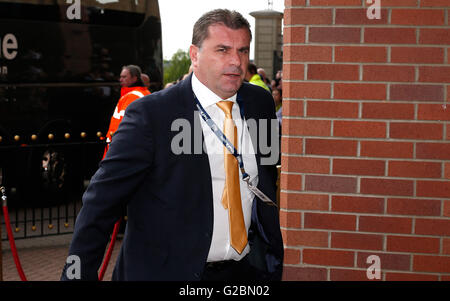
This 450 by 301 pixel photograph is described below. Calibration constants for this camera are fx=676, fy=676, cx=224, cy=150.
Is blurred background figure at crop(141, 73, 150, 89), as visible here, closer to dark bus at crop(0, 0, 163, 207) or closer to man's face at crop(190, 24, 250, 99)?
dark bus at crop(0, 0, 163, 207)

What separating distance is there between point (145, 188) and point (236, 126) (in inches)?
18.6

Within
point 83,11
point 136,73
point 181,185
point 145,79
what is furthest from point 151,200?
point 145,79

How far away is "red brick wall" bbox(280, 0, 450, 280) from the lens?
381 centimetres

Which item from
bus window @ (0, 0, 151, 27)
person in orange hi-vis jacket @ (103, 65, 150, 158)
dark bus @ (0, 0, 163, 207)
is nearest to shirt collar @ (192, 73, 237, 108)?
person in orange hi-vis jacket @ (103, 65, 150, 158)

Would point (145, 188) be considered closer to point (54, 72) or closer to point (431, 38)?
point (431, 38)

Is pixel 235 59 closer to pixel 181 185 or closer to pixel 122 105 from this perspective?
pixel 181 185

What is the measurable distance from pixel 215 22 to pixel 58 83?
8.09m

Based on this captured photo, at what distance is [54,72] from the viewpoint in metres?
10.4

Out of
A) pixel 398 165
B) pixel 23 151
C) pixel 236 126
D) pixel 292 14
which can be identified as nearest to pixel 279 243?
pixel 236 126

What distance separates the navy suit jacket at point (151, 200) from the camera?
2.60 meters

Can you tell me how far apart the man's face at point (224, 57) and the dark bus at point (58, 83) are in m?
6.58

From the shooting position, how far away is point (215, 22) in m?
2.78

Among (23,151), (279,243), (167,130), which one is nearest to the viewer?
(167,130)

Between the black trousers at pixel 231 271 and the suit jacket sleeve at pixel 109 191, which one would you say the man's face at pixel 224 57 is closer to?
the suit jacket sleeve at pixel 109 191
